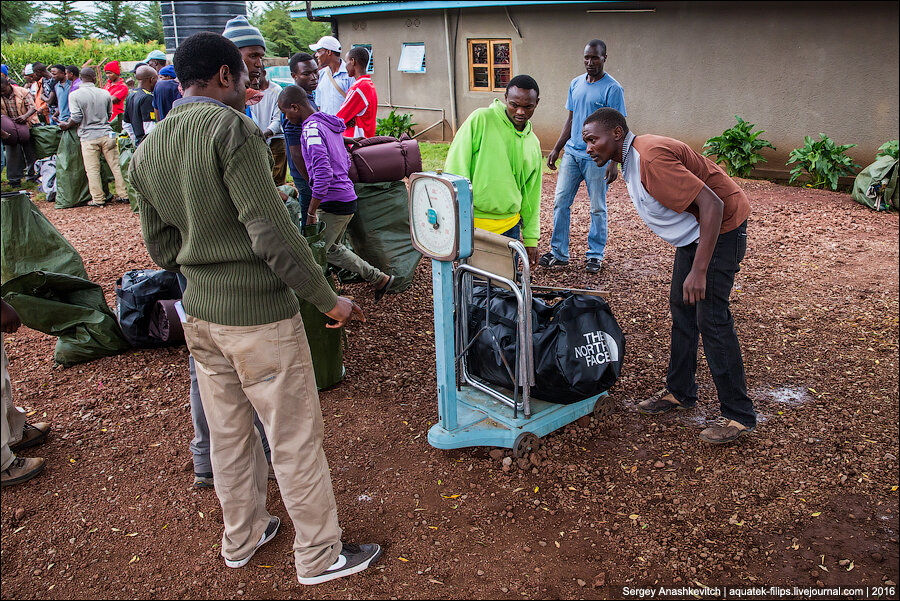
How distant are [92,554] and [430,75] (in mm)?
12511

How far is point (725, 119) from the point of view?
10.5m

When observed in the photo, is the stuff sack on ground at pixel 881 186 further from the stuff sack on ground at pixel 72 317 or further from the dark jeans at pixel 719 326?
the stuff sack on ground at pixel 72 317

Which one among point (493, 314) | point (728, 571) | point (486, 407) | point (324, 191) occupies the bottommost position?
point (728, 571)

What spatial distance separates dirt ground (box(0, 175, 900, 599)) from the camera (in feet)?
9.34

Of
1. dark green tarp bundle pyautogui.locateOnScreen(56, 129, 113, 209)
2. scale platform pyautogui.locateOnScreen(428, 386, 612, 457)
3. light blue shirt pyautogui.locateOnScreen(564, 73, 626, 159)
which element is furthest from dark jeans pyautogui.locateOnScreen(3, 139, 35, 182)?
scale platform pyautogui.locateOnScreen(428, 386, 612, 457)

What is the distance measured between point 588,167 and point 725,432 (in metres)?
3.30

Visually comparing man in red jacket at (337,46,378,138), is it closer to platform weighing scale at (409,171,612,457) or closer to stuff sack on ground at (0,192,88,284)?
stuff sack on ground at (0,192,88,284)

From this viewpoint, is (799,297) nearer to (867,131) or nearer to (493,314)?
(493,314)

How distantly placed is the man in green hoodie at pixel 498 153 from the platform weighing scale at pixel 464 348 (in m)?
0.58

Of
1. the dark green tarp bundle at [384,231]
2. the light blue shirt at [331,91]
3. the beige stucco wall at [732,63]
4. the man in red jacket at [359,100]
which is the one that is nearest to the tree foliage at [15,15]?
the beige stucco wall at [732,63]

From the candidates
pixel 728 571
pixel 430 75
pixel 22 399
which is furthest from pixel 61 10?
pixel 728 571

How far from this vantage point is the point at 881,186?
26.5ft

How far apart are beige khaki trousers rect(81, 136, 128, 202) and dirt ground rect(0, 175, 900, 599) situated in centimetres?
504

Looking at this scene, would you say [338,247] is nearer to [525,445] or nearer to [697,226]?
[525,445]
